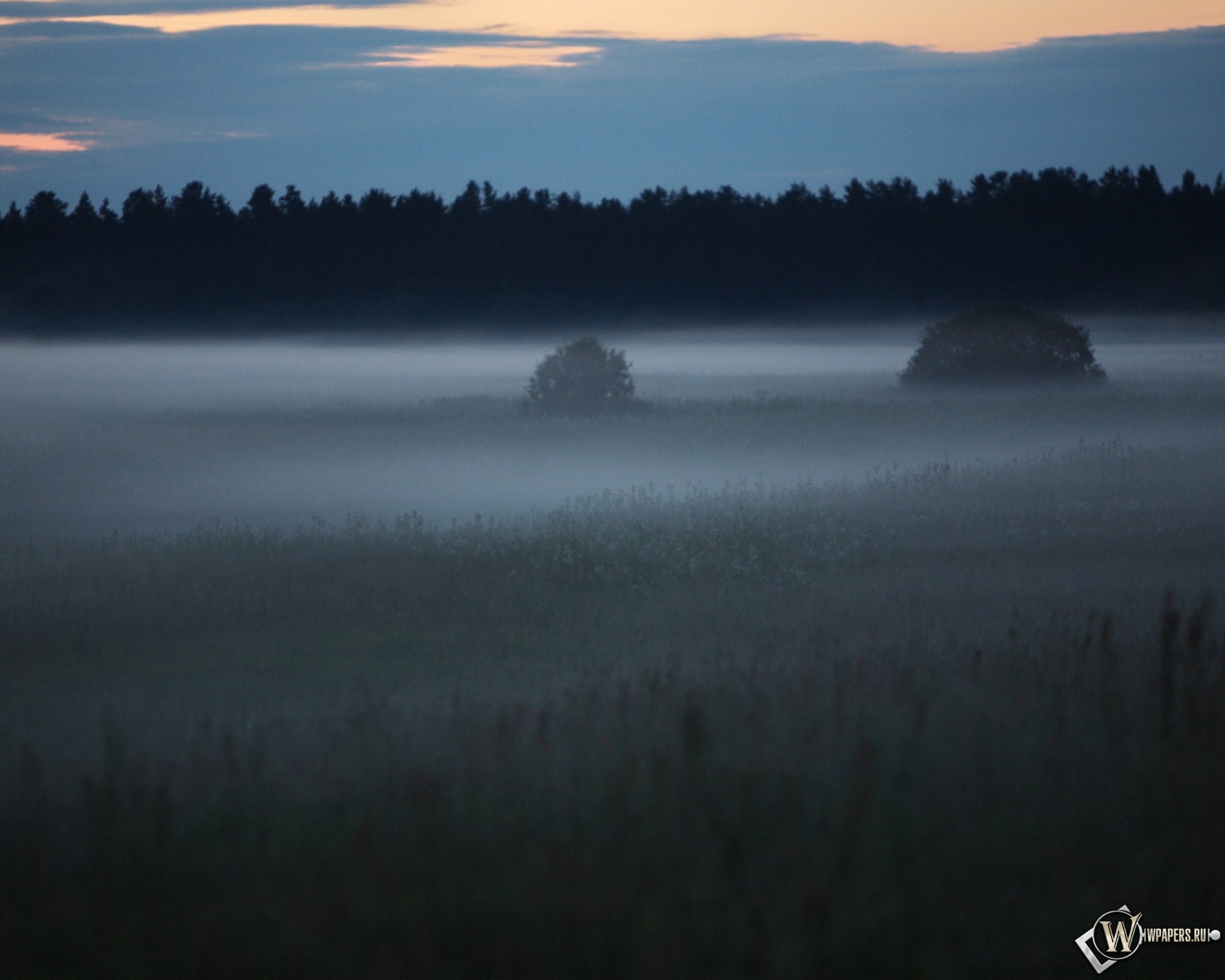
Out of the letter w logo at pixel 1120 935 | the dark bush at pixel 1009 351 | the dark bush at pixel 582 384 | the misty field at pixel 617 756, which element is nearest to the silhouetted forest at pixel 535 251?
the dark bush at pixel 1009 351

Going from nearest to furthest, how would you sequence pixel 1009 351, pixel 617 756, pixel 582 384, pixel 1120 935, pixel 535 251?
pixel 1120 935, pixel 617 756, pixel 582 384, pixel 1009 351, pixel 535 251

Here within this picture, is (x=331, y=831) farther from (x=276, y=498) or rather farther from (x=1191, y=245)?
(x=1191, y=245)

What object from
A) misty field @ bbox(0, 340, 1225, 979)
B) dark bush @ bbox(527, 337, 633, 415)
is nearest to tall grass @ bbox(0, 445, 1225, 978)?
misty field @ bbox(0, 340, 1225, 979)

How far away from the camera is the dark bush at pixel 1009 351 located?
34906 millimetres

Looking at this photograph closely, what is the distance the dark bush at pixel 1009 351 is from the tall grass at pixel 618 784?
25.6 m

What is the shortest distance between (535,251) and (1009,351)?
55819 millimetres

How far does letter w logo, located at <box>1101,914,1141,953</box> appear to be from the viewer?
3.71 m

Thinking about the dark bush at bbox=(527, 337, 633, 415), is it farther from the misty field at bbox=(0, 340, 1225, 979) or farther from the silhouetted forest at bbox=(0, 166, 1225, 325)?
the silhouetted forest at bbox=(0, 166, 1225, 325)

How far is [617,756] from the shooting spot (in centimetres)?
513

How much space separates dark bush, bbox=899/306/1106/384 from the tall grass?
2556 cm

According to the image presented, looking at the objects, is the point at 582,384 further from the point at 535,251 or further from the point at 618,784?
the point at 535,251

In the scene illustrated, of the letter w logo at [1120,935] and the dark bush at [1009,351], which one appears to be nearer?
the letter w logo at [1120,935]

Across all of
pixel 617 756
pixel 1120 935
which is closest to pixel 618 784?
pixel 617 756

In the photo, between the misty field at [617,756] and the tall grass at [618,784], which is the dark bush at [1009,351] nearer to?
the misty field at [617,756]
